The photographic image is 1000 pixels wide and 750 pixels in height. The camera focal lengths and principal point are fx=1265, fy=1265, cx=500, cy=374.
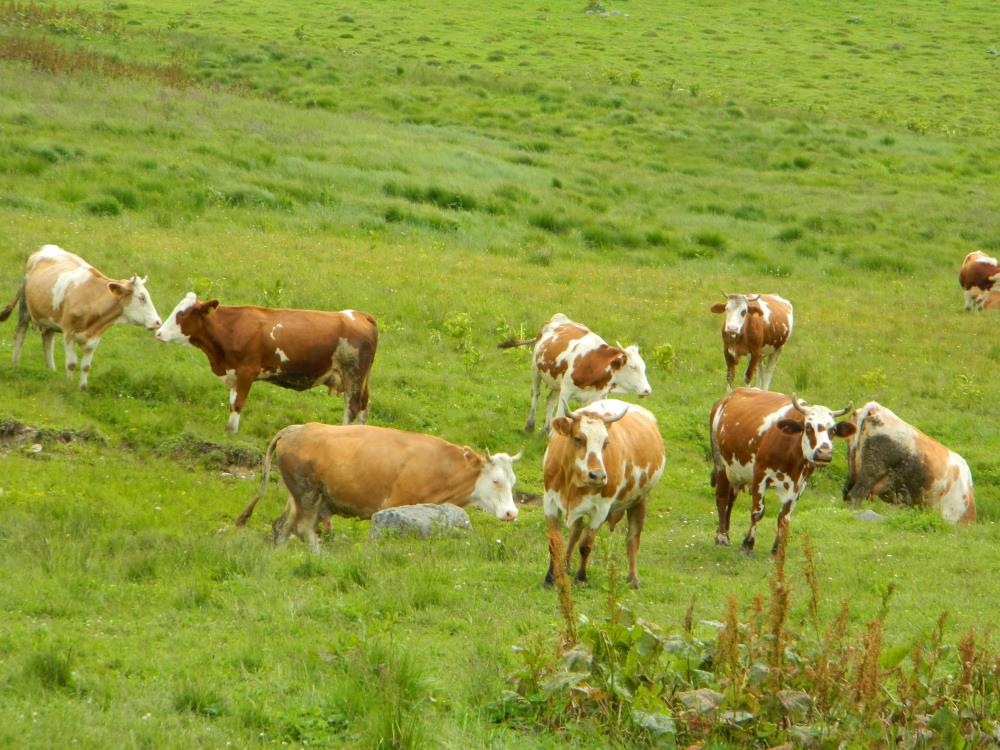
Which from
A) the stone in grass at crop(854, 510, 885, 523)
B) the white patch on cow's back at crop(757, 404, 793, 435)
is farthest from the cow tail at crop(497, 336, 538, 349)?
the stone in grass at crop(854, 510, 885, 523)

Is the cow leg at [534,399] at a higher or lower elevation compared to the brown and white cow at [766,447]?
lower

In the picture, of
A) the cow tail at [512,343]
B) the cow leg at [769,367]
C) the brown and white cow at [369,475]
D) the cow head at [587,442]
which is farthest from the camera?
the cow leg at [769,367]

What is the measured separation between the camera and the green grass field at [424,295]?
7.85 metres

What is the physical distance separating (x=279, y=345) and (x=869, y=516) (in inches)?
292

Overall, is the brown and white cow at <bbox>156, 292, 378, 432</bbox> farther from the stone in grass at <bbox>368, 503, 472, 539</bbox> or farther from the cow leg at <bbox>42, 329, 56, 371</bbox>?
the stone in grass at <bbox>368, 503, 472, 539</bbox>

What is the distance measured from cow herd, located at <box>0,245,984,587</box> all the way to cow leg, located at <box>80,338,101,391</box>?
0.03m

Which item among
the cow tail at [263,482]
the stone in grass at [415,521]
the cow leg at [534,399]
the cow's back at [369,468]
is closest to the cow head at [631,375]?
the cow leg at [534,399]

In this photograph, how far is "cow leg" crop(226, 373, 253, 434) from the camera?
15516mm

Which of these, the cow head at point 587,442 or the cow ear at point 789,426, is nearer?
the cow head at point 587,442

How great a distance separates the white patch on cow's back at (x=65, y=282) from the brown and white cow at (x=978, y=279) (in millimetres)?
19157

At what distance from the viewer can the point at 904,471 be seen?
53.2 ft

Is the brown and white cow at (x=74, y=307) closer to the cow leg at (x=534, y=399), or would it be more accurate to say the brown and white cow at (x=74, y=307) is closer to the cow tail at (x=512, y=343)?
the cow tail at (x=512, y=343)

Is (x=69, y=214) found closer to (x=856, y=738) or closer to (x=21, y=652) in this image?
(x=21, y=652)

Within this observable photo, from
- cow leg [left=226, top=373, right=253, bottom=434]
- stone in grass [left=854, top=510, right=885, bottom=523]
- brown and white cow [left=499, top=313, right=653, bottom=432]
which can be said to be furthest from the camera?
brown and white cow [left=499, top=313, right=653, bottom=432]
